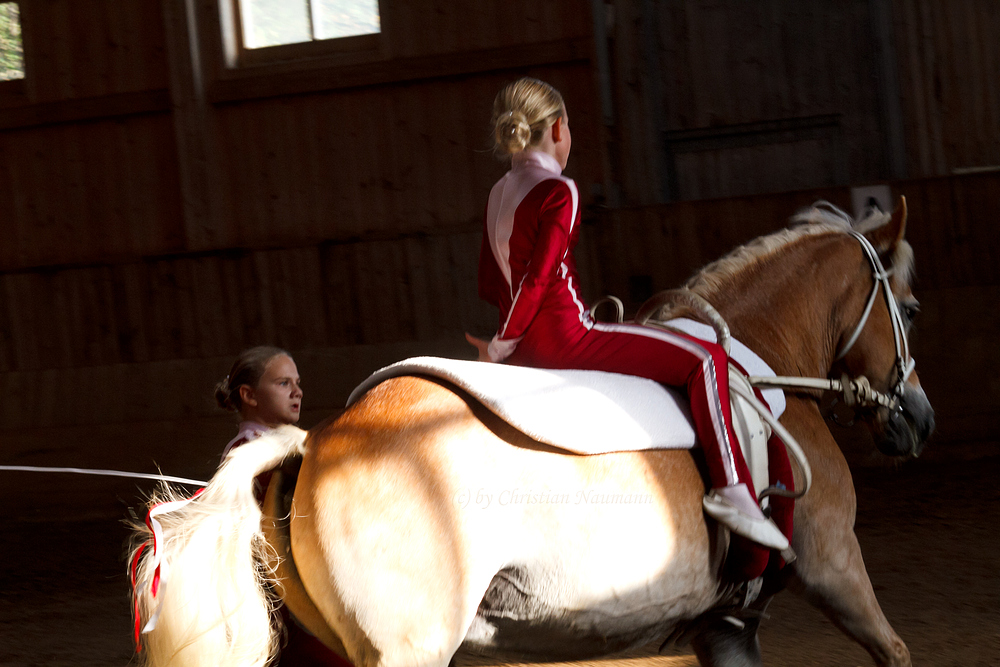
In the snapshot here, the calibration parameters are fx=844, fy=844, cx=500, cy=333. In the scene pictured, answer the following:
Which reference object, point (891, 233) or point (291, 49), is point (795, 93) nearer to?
point (291, 49)

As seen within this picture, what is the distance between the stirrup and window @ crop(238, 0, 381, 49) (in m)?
5.63

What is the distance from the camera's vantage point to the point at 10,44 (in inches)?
276

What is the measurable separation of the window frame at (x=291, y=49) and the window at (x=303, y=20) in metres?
0.04

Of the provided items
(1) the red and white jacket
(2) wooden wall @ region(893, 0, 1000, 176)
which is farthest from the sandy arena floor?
(2) wooden wall @ region(893, 0, 1000, 176)

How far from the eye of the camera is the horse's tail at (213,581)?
4.66 feet

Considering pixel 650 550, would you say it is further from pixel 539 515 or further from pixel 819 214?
pixel 819 214

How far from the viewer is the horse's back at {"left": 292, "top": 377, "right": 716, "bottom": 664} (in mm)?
1446

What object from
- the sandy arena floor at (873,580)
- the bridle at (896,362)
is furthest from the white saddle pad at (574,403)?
the sandy arena floor at (873,580)

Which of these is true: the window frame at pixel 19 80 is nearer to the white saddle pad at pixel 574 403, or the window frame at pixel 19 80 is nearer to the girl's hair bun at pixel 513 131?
the girl's hair bun at pixel 513 131

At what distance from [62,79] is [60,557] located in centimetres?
396

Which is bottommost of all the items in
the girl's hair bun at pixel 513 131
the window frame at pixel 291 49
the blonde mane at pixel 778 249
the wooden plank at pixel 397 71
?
the blonde mane at pixel 778 249

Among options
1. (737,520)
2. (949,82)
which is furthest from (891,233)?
(949,82)

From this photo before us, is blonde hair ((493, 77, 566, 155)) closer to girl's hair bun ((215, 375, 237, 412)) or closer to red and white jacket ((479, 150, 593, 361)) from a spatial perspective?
red and white jacket ((479, 150, 593, 361))

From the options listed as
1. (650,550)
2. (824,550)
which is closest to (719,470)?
(650,550)
